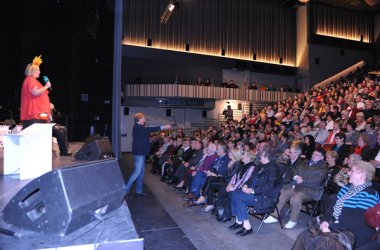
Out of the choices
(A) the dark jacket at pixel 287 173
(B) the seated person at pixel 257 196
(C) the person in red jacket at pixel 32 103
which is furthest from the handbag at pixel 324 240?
(C) the person in red jacket at pixel 32 103

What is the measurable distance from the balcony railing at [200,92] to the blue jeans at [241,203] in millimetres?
11372

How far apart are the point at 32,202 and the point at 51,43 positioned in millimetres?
9760

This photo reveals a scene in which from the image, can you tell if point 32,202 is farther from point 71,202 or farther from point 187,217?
point 187,217

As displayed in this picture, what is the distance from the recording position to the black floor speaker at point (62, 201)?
1608mm

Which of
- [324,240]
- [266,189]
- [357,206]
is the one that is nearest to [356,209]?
[357,206]

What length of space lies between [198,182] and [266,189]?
1.67 meters

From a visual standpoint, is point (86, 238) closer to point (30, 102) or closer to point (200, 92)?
point (30, 102)

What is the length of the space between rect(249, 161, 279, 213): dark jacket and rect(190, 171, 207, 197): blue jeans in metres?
1.43

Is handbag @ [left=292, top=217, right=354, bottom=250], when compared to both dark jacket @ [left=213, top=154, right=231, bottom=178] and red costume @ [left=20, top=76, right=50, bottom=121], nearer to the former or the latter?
dark jacket @ [left=213, top=154, right=231, bottom=178]

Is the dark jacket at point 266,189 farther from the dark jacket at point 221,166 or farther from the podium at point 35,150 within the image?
the podium at point 35,150

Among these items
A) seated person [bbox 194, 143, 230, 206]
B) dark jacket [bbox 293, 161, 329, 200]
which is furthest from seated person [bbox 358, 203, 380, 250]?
seated person [bbox 194, 143, 230, 206]

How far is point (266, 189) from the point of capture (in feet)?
12.6

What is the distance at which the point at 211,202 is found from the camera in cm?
473

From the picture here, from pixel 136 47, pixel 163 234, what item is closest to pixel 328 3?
pixel 136 47
